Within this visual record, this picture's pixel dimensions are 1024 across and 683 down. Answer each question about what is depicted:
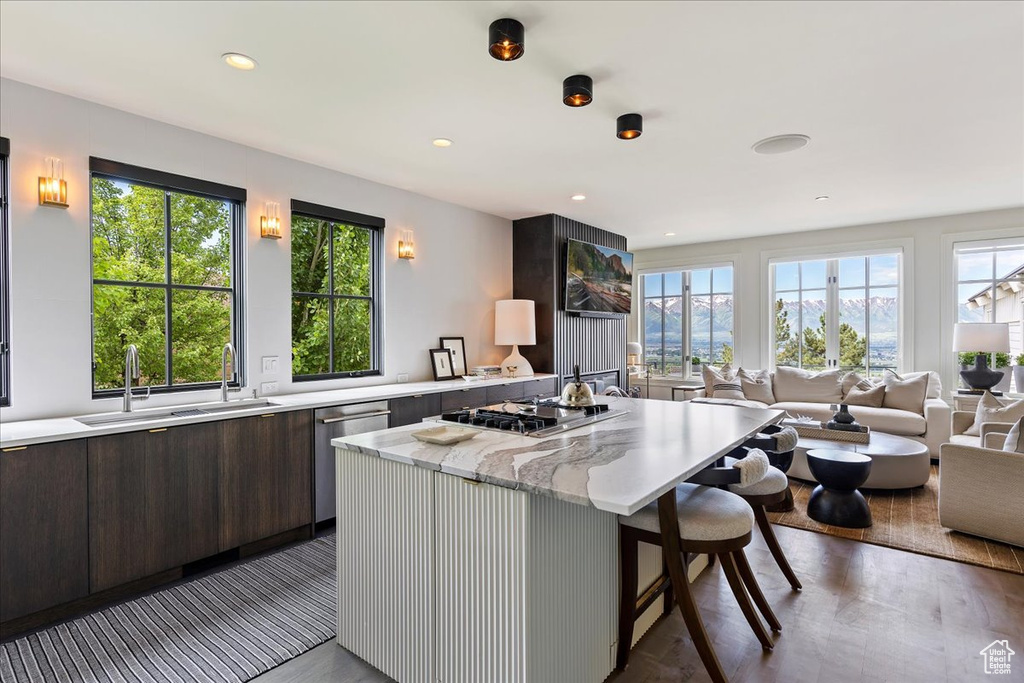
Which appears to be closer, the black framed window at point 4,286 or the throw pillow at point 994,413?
the black framed window at point 4,286

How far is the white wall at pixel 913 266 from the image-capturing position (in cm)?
530

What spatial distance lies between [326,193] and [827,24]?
10.5 feet

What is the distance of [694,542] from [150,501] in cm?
250

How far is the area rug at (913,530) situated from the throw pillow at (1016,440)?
56cm

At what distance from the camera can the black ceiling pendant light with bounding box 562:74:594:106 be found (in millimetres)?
2398

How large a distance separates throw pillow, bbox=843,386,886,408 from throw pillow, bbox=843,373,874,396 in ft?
0.25

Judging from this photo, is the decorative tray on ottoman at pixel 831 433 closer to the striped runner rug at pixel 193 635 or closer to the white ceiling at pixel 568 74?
the white ceiling at pixel 568 74

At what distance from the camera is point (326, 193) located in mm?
3838

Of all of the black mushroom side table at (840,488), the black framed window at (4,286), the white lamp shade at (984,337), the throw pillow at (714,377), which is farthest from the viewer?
the throw pillow at (714,377)

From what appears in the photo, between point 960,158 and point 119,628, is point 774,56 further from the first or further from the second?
point 119,628

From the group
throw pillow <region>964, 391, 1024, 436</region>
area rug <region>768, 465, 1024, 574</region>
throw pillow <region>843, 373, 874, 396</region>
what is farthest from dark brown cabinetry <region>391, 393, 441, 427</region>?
throw pillow <region>843, 373, 874, 396</region>

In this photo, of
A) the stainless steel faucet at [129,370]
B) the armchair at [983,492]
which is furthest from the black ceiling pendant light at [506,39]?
the armchair at [983,492]

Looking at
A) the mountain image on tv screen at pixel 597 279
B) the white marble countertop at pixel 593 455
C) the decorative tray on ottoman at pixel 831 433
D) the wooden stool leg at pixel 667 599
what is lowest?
the wooden stool leg at pixel 667 599

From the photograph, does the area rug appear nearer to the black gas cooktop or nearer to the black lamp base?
the black lamp base
